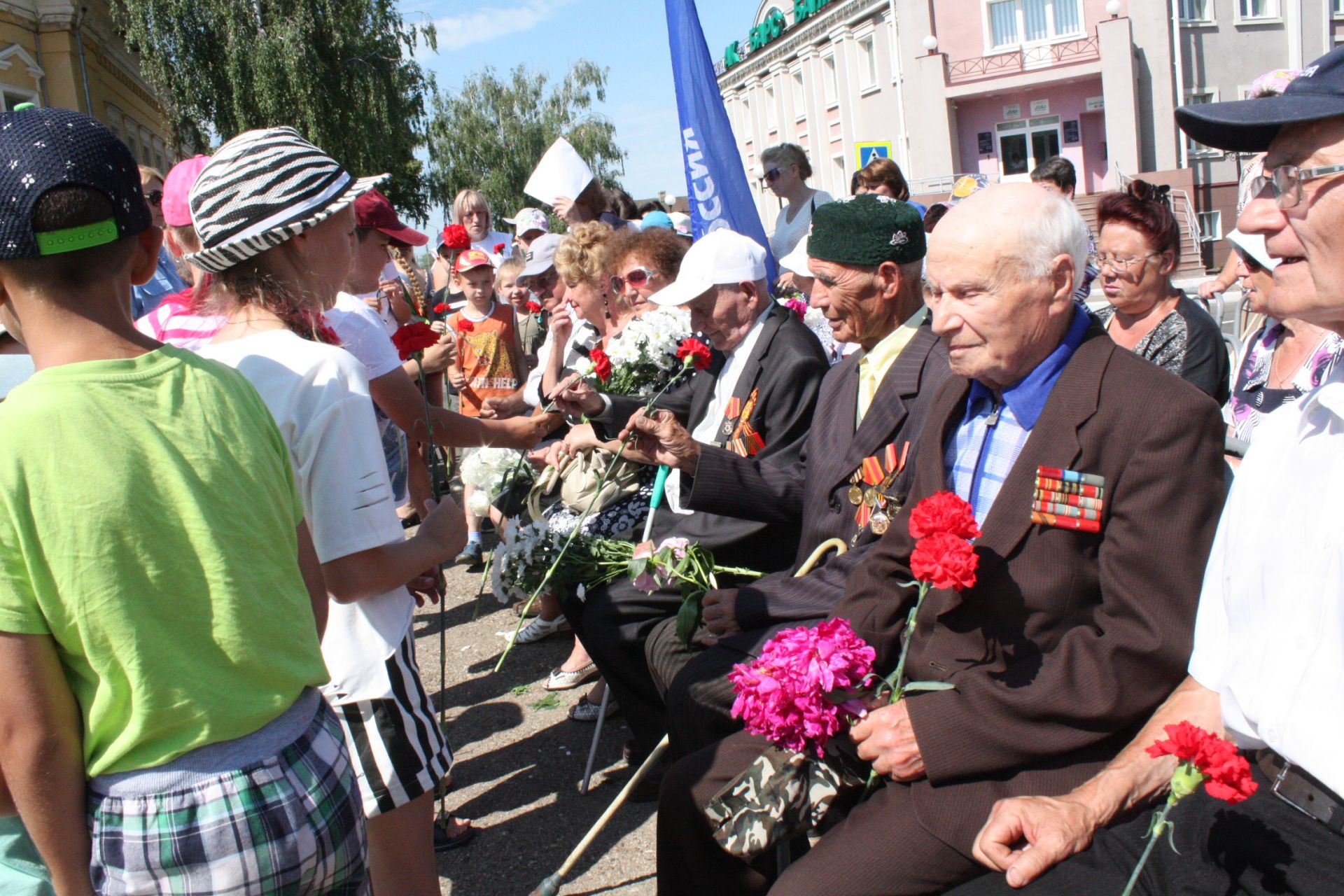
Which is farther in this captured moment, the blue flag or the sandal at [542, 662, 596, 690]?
the blue flag

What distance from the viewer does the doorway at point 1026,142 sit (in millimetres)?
33156

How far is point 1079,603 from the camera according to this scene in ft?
6.69

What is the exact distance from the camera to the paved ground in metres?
3.13

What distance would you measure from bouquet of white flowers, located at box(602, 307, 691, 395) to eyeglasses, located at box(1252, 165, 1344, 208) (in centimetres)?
237

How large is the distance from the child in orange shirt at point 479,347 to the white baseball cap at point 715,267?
9.87 ft

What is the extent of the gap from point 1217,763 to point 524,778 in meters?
2.88

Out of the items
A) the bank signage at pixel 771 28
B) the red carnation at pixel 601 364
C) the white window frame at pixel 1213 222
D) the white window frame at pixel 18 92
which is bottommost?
the white window frame at pixel 1213 222

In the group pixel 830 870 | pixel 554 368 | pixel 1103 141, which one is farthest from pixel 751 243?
pixel 1103 141

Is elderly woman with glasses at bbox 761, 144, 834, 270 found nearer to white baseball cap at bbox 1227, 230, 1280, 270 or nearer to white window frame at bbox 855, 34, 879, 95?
white baseball cap at bbox 1227, 230, 1280, 270

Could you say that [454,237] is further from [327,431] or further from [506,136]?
[506,136]

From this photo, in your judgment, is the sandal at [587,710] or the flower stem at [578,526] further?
the sandal at [587,710]

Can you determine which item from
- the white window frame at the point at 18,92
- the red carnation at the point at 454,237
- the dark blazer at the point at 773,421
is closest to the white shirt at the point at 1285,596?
the dark blazer at the point at 773,421

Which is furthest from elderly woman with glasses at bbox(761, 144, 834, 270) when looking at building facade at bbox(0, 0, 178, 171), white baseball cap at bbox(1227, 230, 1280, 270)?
building facade at bbox(0, 0, 178, 171)

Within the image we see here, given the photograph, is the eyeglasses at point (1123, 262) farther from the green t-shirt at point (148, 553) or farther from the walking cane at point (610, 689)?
the green t-shirt at point (148, 553)
